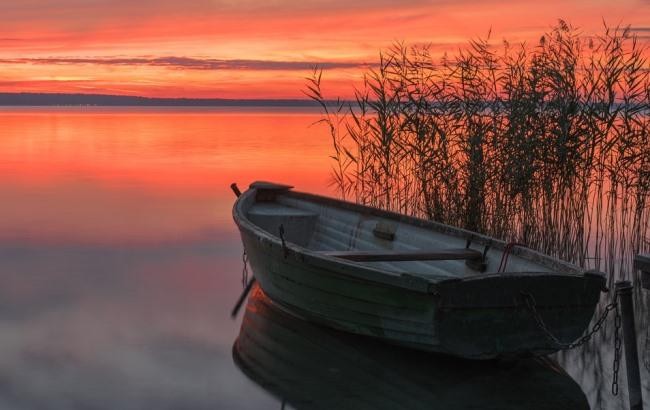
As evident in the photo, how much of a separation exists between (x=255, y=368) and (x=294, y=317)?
1230 millimetres

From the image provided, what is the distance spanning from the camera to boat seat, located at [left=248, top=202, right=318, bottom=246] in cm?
985

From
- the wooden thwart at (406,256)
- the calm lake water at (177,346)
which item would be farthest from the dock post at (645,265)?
the wooden thwart at (406,256)

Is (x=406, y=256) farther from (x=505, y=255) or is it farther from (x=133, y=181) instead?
(x=133, y=181)

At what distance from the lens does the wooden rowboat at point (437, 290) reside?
5.77 m

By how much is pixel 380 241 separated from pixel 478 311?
3006 millimetres

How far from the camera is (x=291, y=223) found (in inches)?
388

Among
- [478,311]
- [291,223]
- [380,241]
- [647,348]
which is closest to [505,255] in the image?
[478,311]

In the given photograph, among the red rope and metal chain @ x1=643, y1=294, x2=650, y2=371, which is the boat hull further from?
metal chain @ x1=643, y1=294, x2=650, y2=371

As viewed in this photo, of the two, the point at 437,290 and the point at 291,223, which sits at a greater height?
the point at 437,290

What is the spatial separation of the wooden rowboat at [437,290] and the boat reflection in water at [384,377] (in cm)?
27

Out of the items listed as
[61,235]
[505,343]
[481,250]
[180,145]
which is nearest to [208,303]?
[481,250]

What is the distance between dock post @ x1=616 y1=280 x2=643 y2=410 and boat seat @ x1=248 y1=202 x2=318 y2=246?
5107 mm

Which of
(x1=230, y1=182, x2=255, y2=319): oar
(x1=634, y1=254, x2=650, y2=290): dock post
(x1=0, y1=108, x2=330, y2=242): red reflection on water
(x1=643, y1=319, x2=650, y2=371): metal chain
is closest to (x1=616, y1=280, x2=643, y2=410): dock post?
(x1=634, y1=254, x2=650, y2=290): dock post

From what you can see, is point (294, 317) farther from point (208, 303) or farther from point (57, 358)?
point (57, 358)
